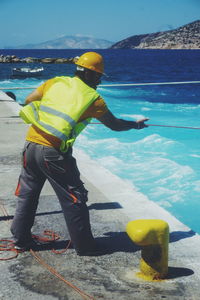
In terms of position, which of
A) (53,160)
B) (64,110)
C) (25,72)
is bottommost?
(25,72)

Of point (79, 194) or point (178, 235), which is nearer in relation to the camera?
point (79, 194)

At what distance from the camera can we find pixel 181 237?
4.57 m

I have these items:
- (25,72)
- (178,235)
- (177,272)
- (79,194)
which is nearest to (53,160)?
(79,194)

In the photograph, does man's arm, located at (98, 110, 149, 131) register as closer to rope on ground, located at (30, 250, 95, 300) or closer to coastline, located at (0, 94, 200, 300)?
coastline, located at (0, 94, 200, 300)

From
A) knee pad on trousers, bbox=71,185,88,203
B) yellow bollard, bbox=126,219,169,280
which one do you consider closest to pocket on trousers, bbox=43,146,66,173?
knee pad on trousers, bbox=71,185,88,203

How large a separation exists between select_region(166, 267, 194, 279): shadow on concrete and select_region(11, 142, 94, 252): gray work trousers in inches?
29.1

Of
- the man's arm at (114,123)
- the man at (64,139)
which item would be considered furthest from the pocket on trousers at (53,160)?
the man's arm at (114,123)

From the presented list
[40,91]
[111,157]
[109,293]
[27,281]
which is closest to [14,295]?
[27,281]

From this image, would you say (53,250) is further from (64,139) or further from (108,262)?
(64,139)

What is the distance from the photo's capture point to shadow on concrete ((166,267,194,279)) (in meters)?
3.80

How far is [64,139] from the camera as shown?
381cm

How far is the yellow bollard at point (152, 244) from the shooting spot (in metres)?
3.59

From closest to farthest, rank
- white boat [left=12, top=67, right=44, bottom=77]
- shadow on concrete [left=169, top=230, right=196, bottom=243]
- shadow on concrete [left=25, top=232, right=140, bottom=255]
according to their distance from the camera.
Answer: shadow on concrete [left=25, top=232, right=140, bottom=255], shadow on concrete [left=169, top=230, right=196, bottom=243], white boat [left=12, top=67, right=44, bottom=77]

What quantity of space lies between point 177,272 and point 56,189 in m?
1.25
